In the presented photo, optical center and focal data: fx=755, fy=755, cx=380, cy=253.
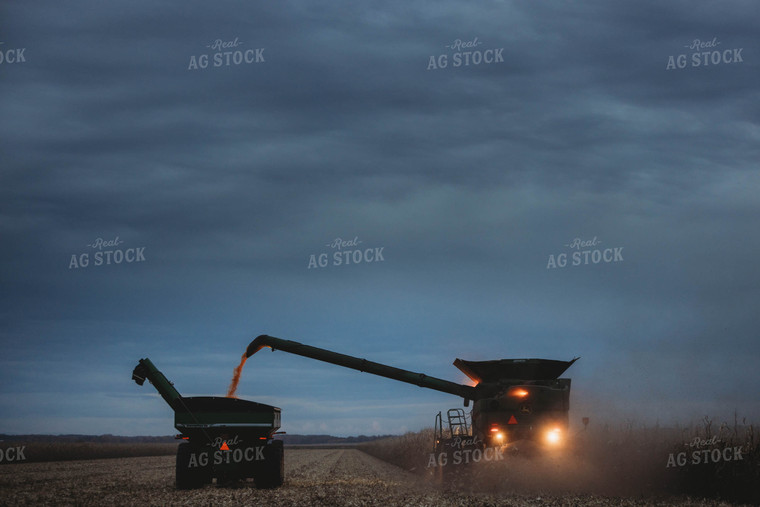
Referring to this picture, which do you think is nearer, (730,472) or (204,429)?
(730,472)

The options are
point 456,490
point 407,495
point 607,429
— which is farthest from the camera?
point 607,429

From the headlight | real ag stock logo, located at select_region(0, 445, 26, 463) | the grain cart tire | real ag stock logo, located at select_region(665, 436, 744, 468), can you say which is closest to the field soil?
the grain cart tire

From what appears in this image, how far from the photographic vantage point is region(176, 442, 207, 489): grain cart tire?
2758 centimetres

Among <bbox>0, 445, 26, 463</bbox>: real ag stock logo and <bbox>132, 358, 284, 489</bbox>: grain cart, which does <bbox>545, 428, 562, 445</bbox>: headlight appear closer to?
<bbox>132, 358, 284, 489</bbox>: grain cart

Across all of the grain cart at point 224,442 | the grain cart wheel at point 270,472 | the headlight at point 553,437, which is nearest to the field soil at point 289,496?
the grain cart wheel at point 270,472

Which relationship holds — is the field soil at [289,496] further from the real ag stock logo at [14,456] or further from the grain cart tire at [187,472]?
the real ag stock logo at [14,456]

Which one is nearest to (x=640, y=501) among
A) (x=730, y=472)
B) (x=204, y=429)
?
(x=730, y=472)

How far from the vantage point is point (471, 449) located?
27734 mm

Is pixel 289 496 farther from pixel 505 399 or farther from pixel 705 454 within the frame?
pixel 705 454

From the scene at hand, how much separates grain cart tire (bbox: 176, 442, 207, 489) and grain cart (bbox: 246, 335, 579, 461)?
24.9 feet

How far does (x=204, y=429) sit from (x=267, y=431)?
7.62 feet

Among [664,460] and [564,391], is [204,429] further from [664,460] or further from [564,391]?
[664,460]

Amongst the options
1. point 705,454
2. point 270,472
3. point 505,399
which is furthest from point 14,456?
point 705,454

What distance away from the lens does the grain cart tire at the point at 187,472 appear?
2758 centimetres
